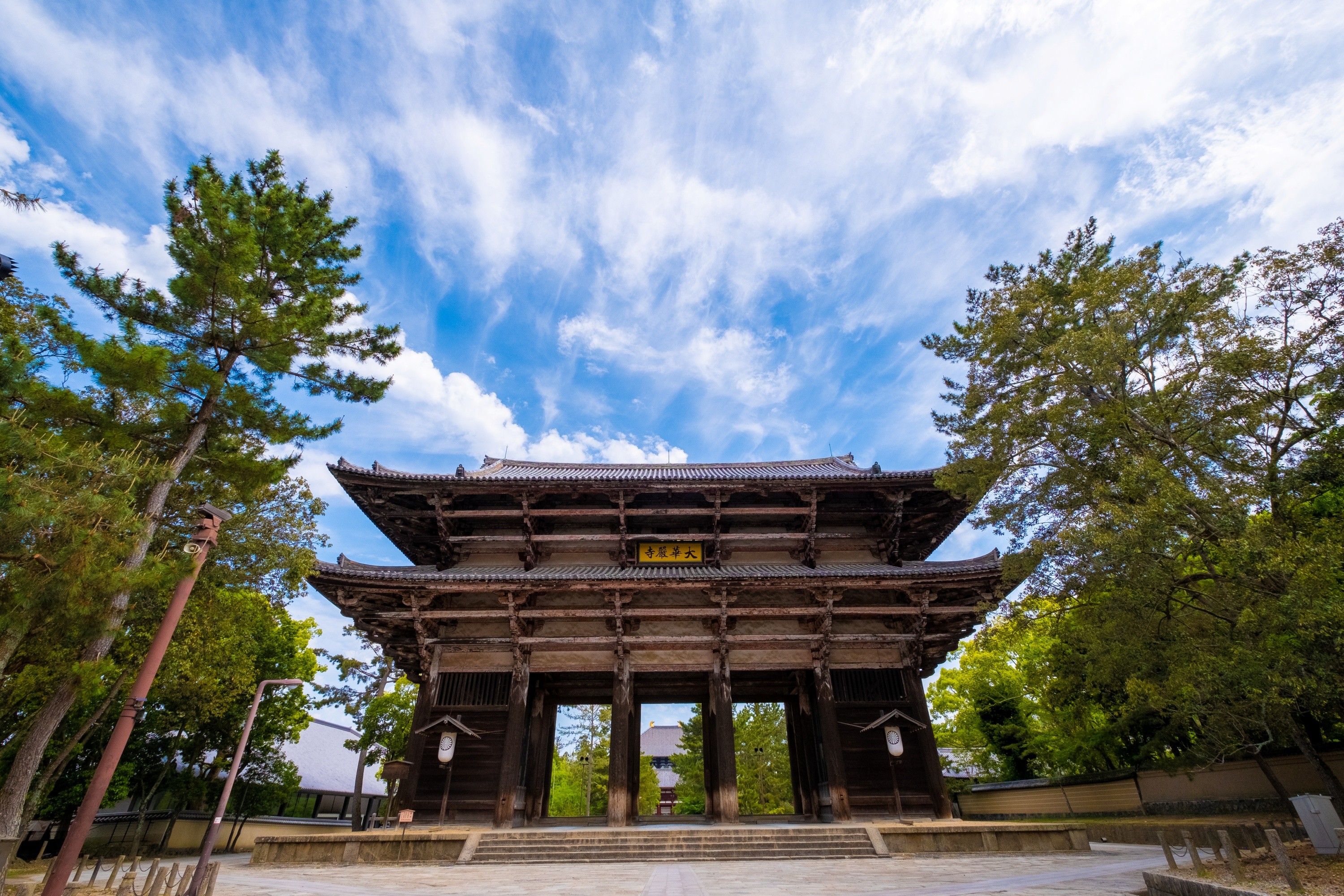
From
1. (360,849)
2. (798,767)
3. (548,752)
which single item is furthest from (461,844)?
(798,767)

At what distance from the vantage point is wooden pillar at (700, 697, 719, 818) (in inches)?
560

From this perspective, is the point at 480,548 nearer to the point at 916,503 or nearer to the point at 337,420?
the point at 337,420

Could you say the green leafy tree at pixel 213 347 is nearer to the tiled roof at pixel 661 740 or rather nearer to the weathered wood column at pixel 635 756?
the weathered wood column at pixel 635 756

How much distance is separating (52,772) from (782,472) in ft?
70.9

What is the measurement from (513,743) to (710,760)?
567cm

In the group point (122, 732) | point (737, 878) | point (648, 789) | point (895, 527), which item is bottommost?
point (737, 878)

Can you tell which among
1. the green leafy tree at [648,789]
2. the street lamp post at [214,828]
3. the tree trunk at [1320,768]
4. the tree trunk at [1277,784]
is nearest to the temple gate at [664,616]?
the street lamp post at [214,828]

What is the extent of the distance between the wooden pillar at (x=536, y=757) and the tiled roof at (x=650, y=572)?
142 inches

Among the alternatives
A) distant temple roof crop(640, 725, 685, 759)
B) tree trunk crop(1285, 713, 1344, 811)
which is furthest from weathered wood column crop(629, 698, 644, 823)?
distant temple roof crop(640, 725, 685, 759)

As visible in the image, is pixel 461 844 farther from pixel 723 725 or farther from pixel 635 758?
pixel 723 725

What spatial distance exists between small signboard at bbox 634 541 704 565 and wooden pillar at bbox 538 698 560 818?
4.98 m

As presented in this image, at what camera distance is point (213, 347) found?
435 inches

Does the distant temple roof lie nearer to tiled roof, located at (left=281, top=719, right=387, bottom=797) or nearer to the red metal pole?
tiled roof, located at (left=281, top=719, right=387, bottom=797)

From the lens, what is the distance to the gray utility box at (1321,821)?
821cm
